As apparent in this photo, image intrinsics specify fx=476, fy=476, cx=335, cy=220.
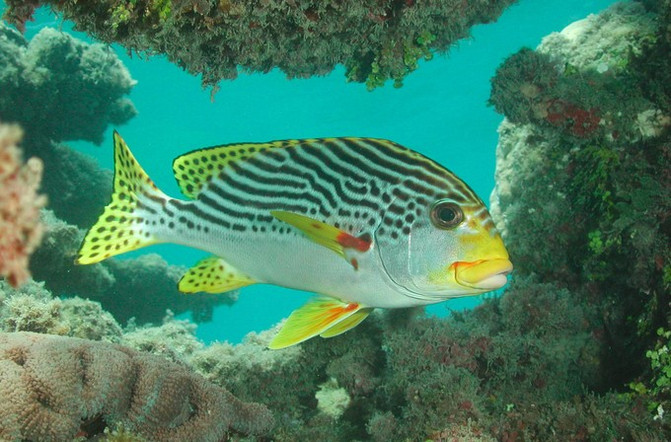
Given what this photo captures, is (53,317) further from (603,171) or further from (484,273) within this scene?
(603,171)

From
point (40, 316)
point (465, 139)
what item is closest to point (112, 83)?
point (40, 316)

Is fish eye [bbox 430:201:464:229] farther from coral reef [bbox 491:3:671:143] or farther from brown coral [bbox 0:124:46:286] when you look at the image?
coral reef [bbox 491:3:671:143]

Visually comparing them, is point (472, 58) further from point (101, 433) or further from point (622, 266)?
point (101, 433)

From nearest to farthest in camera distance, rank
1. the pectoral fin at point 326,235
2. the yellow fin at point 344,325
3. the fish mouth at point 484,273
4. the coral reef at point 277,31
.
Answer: the fish mouth at point 484,273 < the pectoral fin at point 326,235 < the coral reef at point 277,31 < the yellow fin at point 344,325

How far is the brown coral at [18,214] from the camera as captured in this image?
1.00 meters

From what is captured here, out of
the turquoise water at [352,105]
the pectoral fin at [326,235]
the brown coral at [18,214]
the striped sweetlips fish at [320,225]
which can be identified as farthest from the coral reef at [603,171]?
the turquoise water at [352,105]

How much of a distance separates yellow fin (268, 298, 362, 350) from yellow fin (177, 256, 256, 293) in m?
0.48

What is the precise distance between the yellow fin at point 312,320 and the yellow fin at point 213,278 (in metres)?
0.48

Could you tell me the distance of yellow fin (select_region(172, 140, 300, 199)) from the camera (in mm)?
3391

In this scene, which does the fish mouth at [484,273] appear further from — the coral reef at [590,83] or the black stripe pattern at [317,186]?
the coral reef at [590,83]

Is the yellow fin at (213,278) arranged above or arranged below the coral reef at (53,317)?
above

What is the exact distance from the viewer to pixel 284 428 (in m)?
3.78

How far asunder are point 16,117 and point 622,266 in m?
12.9

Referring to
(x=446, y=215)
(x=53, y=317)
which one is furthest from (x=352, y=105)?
(x=446, y=215)
